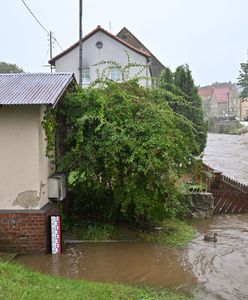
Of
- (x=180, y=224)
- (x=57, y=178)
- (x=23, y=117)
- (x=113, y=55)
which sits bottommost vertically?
(x=180, y=224)

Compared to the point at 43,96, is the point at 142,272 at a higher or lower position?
lower

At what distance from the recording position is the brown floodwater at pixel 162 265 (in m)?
6.75

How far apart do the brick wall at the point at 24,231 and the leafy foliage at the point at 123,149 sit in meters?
1.32

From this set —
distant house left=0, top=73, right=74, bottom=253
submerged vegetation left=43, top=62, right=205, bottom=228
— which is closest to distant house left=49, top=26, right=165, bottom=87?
submerged vegetation left=43, top=62, right=205, bottom=228

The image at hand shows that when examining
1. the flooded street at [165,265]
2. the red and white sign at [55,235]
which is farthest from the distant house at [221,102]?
the red and white sign at [55,235]

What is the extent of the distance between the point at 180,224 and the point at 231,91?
107m

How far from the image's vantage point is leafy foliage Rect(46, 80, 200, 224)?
8.20m

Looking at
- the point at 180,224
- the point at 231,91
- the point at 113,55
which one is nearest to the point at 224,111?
the point at 231,91

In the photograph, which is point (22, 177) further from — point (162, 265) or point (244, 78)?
point (244, 78)

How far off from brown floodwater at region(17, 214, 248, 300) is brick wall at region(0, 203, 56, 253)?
0.73 feet

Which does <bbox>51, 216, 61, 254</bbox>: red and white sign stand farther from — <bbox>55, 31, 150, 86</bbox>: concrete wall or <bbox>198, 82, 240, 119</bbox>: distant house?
<bbox>198, 82, 240, 119</bbox>: distant house

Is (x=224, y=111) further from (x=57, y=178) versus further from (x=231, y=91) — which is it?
(x=57, y=178)

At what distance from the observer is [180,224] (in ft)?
36.0

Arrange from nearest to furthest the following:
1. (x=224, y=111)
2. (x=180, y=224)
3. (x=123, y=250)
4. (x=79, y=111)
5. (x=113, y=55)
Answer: (x=123, y=250), (x=79, y=111), (x=180, y=224), (x=113, y=55), (x=224, y=111)
